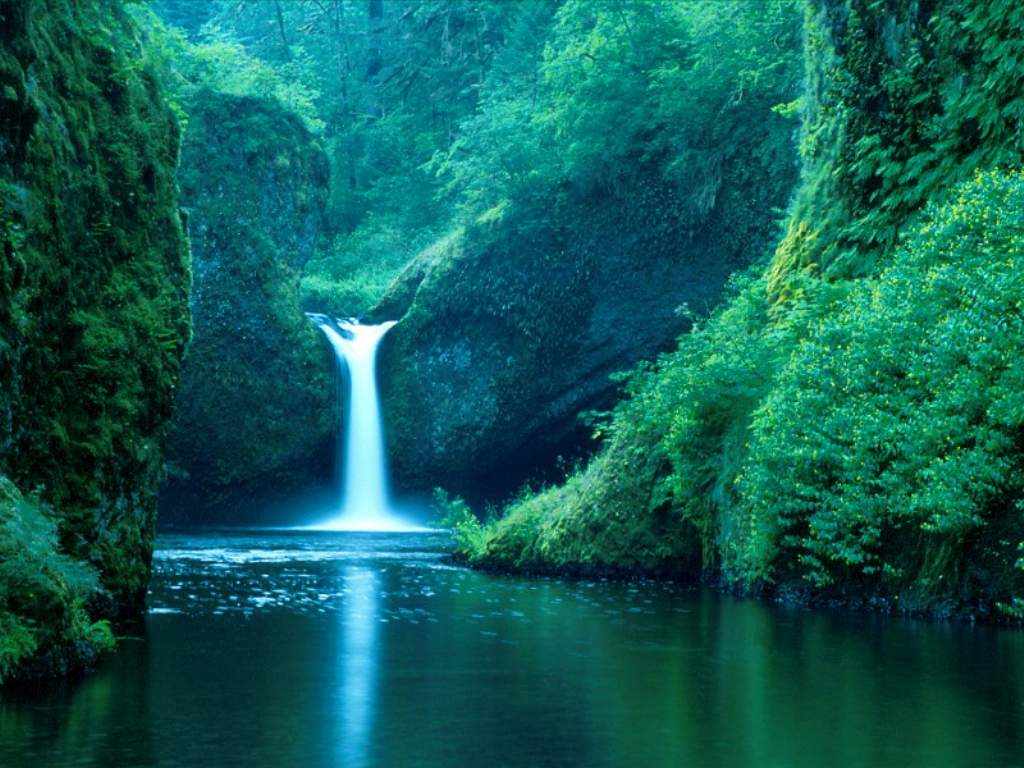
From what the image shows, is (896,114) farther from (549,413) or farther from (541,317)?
(549,413)

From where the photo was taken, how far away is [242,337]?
3256 centimetres

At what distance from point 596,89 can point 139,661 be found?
23.6 m

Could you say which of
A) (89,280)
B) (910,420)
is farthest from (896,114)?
(89,280)

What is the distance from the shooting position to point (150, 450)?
1373cm

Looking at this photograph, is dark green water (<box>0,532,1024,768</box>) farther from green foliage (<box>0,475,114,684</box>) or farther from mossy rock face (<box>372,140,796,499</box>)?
mossy rock face (<box>372,140,796,499</box>)

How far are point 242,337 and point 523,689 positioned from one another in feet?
79.2

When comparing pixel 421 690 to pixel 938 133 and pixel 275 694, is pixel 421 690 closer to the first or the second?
pixel 275 694

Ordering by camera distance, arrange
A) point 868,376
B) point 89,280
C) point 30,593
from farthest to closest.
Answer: point 868,376 → point 89,280 → point 30,593

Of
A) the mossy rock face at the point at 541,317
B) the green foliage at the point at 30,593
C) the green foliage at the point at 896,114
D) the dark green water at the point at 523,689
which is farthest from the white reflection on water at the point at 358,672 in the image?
the mossy rock face at the point at 541,317

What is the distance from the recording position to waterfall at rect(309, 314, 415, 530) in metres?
33.4

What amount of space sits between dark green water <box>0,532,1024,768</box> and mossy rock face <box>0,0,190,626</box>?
1.39m

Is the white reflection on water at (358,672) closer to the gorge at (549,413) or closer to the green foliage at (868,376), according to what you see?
the gorge at (549,413)

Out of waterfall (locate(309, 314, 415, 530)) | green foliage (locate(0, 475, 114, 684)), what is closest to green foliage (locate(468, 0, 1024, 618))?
green foliage (locate(0, 475, 114, 684))

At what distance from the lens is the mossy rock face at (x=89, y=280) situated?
1112 centimetres
